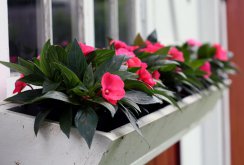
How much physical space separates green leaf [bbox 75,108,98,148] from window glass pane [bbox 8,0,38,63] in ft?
0.88

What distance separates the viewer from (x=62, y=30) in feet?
2.60

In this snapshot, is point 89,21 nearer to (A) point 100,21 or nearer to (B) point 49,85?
(A) point 100,21

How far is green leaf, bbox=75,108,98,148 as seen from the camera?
387mm

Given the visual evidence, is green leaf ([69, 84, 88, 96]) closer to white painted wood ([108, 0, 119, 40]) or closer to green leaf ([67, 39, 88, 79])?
green leaf ([67, 39, 88, 79])

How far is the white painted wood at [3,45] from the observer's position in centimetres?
56

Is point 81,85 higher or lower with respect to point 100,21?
lower

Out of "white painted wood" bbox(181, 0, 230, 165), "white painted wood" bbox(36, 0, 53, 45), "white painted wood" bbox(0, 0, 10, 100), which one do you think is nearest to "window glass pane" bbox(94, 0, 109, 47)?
"white painted wood" bbox(36, 0, 53, 45)

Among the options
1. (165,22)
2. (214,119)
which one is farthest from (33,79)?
(214,119)

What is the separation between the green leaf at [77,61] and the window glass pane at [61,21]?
310mm

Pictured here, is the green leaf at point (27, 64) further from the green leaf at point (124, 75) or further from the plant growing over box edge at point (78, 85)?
the green leaf at point (124, 75)

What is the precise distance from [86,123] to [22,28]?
1.19 feet

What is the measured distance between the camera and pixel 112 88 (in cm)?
42

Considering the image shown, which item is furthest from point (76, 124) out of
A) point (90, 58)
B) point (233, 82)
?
point (233, 82)

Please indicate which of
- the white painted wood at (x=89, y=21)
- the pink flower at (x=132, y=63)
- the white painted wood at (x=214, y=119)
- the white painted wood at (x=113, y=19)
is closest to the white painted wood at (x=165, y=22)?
the white painted wood at (x=113, y=19)
